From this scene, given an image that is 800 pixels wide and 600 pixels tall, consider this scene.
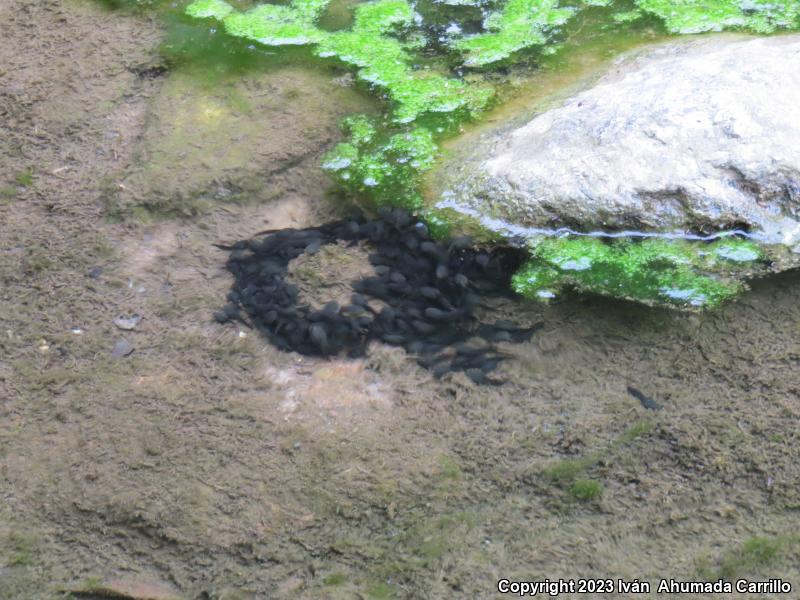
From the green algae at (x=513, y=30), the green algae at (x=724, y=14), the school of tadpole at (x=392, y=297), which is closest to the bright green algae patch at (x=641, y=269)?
the school of tadpole at (x=392, y=297)

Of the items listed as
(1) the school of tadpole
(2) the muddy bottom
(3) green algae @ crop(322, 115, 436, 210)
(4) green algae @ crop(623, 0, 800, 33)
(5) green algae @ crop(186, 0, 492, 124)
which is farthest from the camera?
(4) green algae @ crop(623, 0, 800, 33)

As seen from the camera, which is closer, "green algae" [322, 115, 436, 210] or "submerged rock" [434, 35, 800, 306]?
"submerged rock" [434, 35, 800, 306]

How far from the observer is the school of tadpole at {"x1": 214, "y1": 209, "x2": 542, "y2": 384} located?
111 inches

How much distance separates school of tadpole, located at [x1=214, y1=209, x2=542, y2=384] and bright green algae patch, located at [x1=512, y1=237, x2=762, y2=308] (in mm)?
125

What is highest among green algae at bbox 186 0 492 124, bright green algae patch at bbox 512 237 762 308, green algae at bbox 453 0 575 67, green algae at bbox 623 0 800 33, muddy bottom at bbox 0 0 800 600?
green algae at bbox 623 0 800 33

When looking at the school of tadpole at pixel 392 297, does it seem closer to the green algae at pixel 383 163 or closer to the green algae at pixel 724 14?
the green algae at pixel 383 163

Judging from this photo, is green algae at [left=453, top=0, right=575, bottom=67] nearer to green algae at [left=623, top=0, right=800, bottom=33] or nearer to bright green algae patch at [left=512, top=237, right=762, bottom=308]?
green algae at [left=623, top=0, right=800, bottom=33]

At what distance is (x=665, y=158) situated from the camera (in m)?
2.89

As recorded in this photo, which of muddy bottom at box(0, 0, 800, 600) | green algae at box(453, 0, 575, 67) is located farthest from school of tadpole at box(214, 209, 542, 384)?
green algae at box(453, 0, 575, 67)

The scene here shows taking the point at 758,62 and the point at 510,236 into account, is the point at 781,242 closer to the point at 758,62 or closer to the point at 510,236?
the point at 758,62

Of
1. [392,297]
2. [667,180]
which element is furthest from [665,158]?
[392,297]

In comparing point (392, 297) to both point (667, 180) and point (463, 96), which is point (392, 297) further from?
point (463, 96)

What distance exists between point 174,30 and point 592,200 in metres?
2.54

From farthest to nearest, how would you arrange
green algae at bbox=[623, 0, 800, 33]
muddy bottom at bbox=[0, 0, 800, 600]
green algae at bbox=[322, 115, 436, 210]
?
green algae at bbox=[623, 0, 800, 33], green algae at bbox=[322, 115, 436, 210], muddy bottom at bbox=[0, 0, 800, 600]
